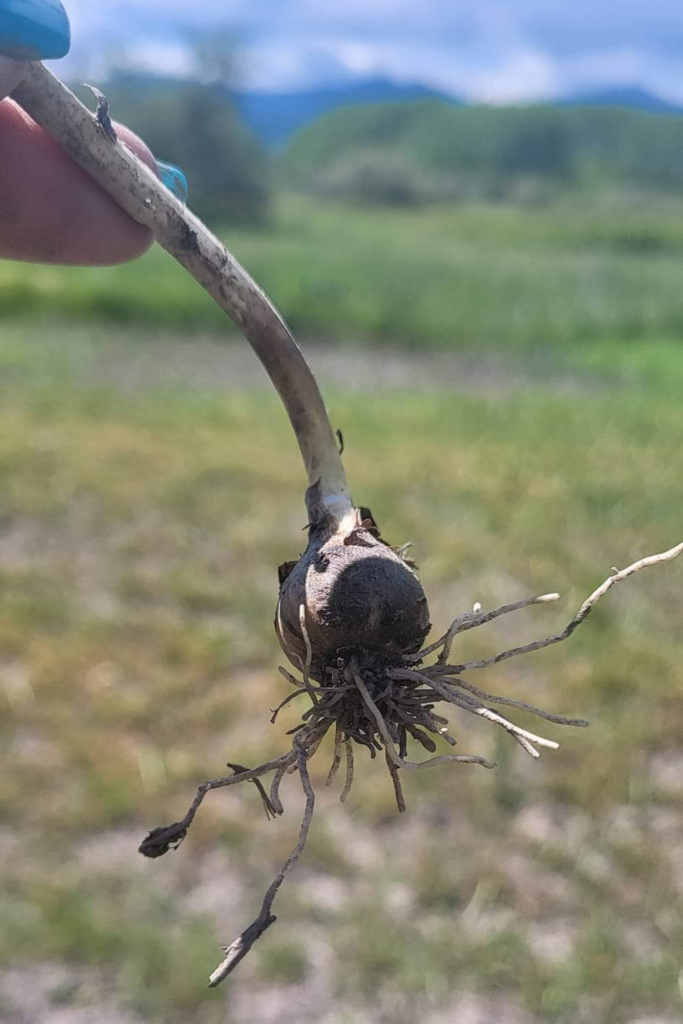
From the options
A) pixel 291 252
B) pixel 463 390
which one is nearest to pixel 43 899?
pixel 463 390

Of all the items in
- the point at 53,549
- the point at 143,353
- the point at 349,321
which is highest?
the point at 349,321

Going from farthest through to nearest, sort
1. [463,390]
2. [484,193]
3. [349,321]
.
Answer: [484,193] → [349,321] → [463,390]

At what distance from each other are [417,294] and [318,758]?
6153 millimetres

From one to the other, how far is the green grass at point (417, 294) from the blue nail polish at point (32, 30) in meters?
5.94

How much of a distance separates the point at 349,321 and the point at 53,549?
4573 millimetres

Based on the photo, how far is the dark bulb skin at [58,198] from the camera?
108cm

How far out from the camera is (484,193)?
664 inches

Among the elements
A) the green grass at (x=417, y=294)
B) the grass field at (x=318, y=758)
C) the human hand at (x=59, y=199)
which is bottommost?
the grass field at (x=318, y=758)

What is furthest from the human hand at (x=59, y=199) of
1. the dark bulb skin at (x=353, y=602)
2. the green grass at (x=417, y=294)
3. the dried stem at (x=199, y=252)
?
the green grass at (x=417, y=294)

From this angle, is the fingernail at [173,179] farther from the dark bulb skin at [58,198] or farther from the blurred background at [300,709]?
the blurred background at [300,709]

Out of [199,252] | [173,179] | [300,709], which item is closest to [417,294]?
[300,709]

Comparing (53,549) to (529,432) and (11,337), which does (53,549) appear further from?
(11,337)

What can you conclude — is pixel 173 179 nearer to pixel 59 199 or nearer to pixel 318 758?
pixel 59 199

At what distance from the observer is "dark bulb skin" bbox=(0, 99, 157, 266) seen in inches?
42.3
